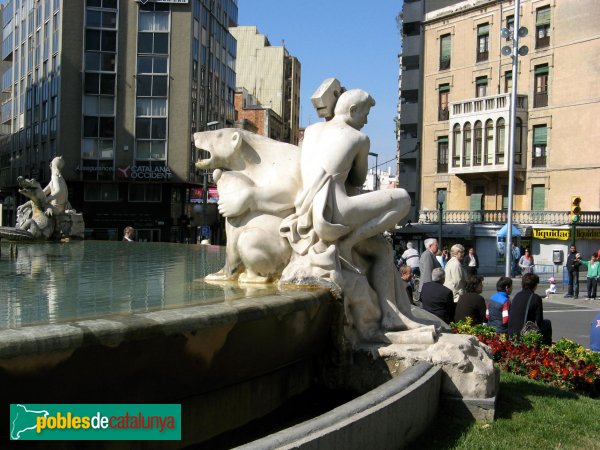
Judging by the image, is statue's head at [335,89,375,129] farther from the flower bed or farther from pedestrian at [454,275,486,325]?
pedestrian at [454,275,486,325]

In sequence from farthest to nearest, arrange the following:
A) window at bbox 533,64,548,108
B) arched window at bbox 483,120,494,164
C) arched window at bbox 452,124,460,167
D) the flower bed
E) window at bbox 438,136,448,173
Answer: window at bbox 438,136,448,173, arched window at bbox 452,124,460,167, arched window at bbox 483,120,494,164, window at bbox 533,64,548,108, the flower bed

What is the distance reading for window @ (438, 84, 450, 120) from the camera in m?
45.8

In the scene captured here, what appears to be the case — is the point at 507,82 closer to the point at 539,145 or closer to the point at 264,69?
the point at 539,145

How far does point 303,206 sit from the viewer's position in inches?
191

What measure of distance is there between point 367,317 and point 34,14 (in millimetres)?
58569

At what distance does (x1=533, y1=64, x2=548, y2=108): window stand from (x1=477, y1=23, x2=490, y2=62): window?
3697mm

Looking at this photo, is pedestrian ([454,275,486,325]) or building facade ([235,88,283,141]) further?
building facade ([235,88,283,141])

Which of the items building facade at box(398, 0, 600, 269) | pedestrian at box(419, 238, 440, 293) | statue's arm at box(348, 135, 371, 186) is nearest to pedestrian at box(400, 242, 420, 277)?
pedestrian at box(419, 238, 440, 293)

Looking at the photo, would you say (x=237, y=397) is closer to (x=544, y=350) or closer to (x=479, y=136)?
(x=544, y=350)

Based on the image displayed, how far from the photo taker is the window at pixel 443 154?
4572 cm

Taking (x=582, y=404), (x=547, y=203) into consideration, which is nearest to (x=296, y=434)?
(x=582, y=404)

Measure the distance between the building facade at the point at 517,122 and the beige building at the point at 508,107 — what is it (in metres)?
0.06

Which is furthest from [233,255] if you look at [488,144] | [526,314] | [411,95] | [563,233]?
[411,95]

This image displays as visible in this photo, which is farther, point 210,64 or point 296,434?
point 210,64
